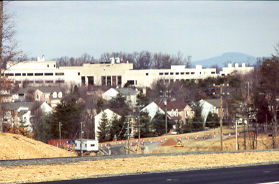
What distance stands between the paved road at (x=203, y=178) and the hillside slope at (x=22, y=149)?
1161 centimetres

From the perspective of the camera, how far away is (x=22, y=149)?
36.0 metres

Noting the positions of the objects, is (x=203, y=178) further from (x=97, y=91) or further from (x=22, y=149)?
(x=97, y=91)

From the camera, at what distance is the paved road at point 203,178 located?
2309cm

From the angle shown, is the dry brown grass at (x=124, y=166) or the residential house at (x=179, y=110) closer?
the dry brown grass at (x=124, y=166)

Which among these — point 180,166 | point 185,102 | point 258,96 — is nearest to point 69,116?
point 258,96

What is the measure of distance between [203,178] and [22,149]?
49.9 ft

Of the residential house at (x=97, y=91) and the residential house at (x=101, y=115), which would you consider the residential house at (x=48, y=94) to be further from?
the residential house at (x=101, y=115)

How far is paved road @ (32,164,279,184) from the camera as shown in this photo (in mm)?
23092

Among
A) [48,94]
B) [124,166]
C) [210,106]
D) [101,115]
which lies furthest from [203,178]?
[48,94]

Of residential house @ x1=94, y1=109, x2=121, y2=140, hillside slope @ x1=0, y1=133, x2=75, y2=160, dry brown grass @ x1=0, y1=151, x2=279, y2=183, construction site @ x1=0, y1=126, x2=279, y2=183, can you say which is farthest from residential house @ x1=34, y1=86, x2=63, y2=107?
dry brown grass @ x1=0, y1=151, x2=279, y2=183

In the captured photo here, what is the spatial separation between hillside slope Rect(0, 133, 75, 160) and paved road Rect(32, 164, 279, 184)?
11613 millimetres

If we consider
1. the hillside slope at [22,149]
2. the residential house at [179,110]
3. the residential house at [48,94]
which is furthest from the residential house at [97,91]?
the hillside slope at [22,149]

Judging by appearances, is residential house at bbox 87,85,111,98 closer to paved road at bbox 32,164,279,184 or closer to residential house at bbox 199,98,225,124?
residential house at bbox 199,98,225,124

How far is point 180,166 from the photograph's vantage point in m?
29.0
